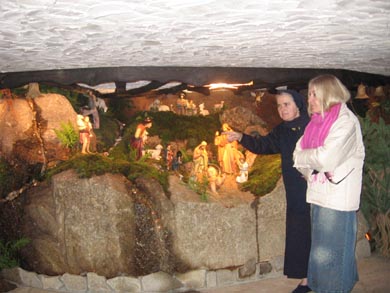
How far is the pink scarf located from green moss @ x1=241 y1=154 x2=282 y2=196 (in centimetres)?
230

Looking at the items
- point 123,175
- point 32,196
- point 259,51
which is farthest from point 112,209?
point 259,51

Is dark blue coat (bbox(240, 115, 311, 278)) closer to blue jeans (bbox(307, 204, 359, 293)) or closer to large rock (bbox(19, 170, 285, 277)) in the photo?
blue jeans (bbox(307, 204, 359, 293))

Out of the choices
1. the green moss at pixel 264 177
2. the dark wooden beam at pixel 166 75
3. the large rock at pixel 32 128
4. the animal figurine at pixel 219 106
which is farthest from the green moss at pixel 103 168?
the animal figurine at pixel 219 106

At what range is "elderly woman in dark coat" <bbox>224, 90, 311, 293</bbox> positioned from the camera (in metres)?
3.51

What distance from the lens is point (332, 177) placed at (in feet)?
8.84

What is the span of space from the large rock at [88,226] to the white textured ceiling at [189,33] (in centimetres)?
220

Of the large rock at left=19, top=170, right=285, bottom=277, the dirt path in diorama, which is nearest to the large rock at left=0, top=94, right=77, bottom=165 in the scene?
A: the large rock at left=19, top=170, right=285, bottom=277

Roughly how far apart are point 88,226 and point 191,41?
338 centimetres

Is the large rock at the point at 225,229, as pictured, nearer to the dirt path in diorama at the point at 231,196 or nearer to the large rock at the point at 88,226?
the dirt path in diorama at the point at 231,196

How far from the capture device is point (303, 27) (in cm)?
190

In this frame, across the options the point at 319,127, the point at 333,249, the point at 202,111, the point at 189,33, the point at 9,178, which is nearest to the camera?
the point at 189,33

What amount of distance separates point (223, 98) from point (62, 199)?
5068 mm

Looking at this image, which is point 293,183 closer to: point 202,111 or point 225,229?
point 225,229

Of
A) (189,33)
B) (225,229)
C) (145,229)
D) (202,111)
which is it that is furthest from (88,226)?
(202,111)
